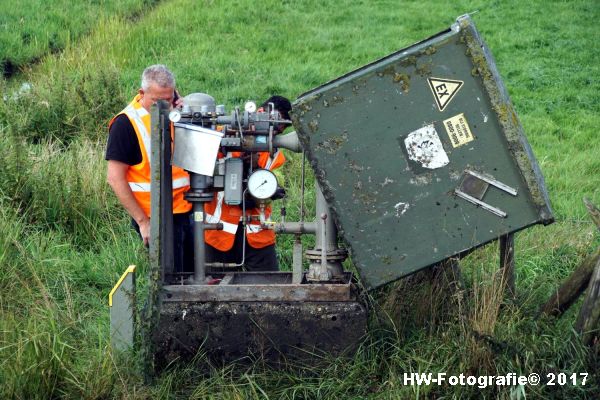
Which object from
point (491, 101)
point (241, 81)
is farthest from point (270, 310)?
point (241, 81)

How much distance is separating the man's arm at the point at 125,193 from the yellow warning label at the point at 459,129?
7.01ft

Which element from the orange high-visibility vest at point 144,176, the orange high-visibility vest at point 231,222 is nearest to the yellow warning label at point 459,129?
the orange high-visibility vest at point 231,222

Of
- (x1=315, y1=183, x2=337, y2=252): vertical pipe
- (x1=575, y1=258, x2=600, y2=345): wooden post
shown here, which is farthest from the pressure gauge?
(x1=575, y1=258, x2=600, y2=345): wooden post

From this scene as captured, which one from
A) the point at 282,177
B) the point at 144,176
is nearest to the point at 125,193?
the point at 144,176

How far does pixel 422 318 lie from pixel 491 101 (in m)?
1.38

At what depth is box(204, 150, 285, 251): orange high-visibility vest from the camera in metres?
5.70

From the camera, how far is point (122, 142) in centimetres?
571

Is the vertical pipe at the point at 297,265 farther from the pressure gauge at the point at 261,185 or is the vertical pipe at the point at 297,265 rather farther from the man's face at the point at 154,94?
the man's face at the point at 154,94

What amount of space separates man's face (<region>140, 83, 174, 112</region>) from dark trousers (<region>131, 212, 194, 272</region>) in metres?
0.76

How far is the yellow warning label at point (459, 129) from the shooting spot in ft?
14.6

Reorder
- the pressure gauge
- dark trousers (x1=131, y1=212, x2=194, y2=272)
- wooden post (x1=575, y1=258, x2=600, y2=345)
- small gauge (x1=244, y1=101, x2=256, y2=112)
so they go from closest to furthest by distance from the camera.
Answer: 1. wooden post (x1=575, y1=258, x2=600, y2=345)
2. small gauge (x1=244, y1=101, x2=256, y2=112)
3. the pressure gauge
4. dark trousers (x1=131, y1=212, x2=194, y2=272)

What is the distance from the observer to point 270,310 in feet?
15.5

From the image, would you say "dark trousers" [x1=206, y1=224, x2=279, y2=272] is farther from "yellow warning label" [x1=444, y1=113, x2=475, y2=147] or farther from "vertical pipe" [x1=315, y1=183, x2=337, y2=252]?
"yellow warning label" [x1=444, y1=113, x2=475, y2=147]

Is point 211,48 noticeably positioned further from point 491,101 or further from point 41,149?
point 491,101
